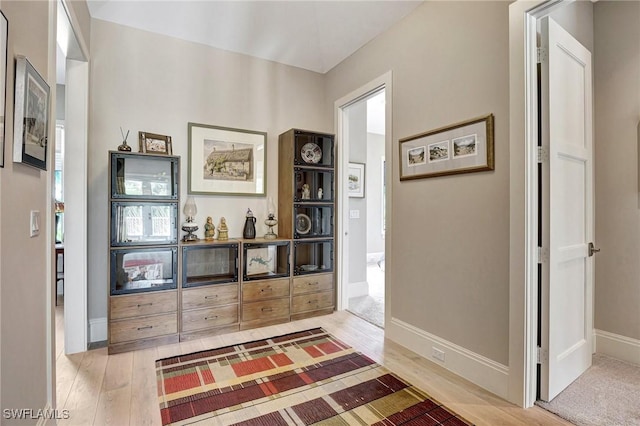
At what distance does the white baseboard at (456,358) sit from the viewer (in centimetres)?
209

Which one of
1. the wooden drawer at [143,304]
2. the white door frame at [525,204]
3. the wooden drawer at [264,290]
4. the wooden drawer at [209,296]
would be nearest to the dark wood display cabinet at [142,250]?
the wooden drawer at [143,304]

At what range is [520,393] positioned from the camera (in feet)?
6.40

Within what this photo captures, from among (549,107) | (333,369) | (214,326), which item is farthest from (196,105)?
(549,107)

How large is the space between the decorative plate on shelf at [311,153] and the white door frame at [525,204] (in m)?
2.09

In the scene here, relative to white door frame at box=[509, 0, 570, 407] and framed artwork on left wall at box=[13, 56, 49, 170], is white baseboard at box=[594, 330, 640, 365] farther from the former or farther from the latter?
framed artwork on left wall at box=[13, 56, 49, 170]

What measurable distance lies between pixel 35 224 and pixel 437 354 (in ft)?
8.77

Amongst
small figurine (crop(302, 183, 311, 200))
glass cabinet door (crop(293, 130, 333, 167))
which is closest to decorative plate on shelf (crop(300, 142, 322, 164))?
glass cabinet door (crop(293, 130, 333, 167))

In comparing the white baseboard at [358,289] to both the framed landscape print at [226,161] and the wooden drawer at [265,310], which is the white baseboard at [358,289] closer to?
the wooden drawer at [265,310]

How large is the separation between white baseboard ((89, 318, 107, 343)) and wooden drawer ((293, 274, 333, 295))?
1.78m

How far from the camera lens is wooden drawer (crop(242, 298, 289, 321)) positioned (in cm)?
319

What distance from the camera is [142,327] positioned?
2.75 meters

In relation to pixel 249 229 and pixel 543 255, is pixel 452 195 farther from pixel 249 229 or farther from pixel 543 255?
pixel 249 229

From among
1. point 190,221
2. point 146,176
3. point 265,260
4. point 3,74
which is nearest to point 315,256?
point 265,260

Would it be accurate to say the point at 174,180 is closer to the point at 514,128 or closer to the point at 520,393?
the point at 514,128
